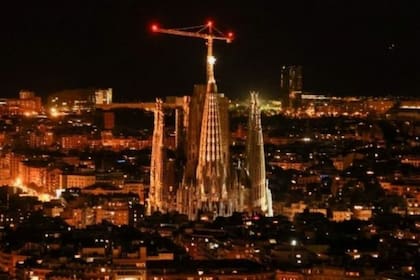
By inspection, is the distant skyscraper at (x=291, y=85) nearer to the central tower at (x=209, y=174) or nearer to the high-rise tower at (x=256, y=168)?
the high-rise tower at (x=256, y=168)

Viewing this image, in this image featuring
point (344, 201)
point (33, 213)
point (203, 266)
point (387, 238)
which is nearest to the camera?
point (203, 266)

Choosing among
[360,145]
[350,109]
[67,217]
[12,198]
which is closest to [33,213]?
[67,217]

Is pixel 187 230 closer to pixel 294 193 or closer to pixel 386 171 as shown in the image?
pixel 294 193

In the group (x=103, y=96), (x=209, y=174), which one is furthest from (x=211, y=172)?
(x=103, y=96)

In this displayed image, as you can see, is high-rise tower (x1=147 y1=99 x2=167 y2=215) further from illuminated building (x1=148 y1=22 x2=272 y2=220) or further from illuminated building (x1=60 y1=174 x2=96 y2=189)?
illuminated building (x1=60 y1=174 x2=96 y2=189)

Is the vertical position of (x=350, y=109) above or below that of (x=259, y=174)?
above

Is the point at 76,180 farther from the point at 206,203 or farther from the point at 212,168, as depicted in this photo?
the point at 212,168
